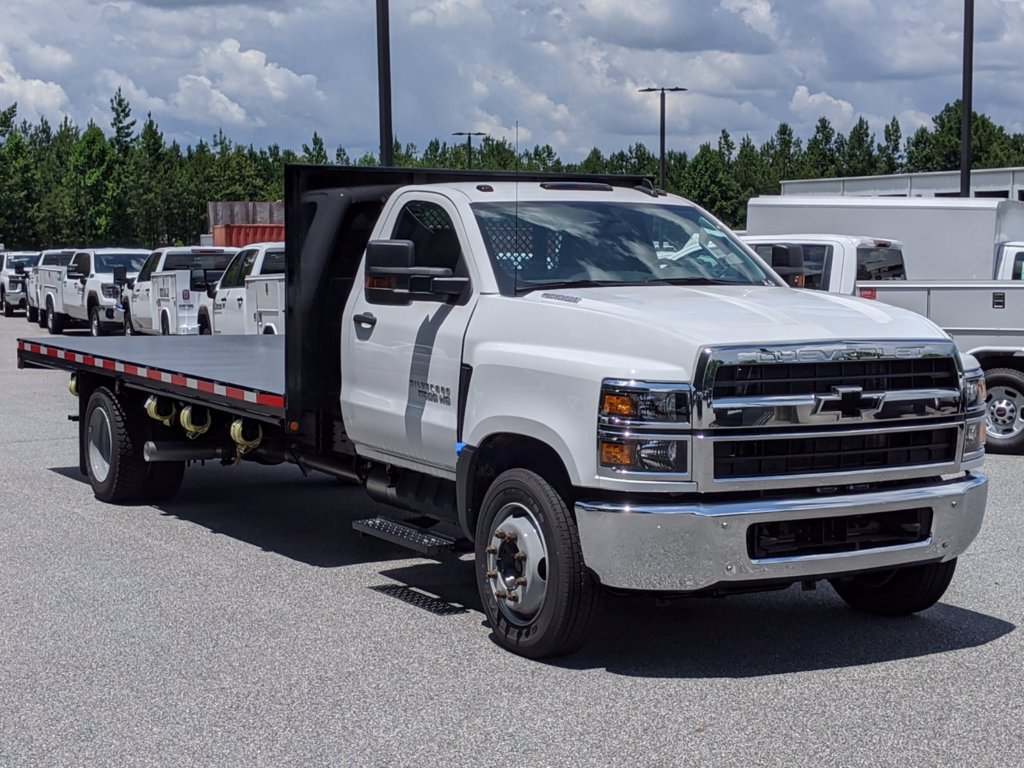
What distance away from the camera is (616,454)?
608 centimetres

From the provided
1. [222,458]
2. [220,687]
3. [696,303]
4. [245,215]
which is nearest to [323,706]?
[220,687]

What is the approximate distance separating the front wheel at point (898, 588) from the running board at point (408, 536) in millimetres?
2037

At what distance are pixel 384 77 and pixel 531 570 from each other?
1379 cm

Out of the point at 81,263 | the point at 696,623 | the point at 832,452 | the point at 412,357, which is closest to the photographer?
the point at 832,452

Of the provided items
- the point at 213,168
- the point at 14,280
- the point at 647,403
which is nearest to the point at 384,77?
the point at 647,403

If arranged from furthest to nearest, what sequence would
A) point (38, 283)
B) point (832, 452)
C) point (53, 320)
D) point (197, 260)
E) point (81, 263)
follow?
point (38, 283)
point (53, 320)
point (81, 263)
point (197, 260)
point (832, 452)

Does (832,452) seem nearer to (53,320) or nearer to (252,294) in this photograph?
(252,294)

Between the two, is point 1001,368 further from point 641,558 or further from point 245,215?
point 245,215

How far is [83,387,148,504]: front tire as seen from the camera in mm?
10508

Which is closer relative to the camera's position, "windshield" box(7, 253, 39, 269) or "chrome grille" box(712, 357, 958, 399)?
"chrome grille" box(712, 357, 958, 399)

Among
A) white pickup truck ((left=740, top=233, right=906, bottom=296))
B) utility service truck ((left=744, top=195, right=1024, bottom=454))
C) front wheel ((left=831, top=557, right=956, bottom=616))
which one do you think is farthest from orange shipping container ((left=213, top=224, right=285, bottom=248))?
front wheel ((left=831, top=557, right=956, bottom=616))

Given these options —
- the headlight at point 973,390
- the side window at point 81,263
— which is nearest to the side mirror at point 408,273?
the headlight at point 973,390

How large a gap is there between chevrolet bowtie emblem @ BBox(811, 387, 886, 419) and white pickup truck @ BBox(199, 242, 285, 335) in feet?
44.1

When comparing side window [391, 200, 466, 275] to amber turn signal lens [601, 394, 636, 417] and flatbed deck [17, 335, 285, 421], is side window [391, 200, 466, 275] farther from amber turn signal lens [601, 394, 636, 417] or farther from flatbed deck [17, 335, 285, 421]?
amber turn signal lens [601, 394, 636, 417]
